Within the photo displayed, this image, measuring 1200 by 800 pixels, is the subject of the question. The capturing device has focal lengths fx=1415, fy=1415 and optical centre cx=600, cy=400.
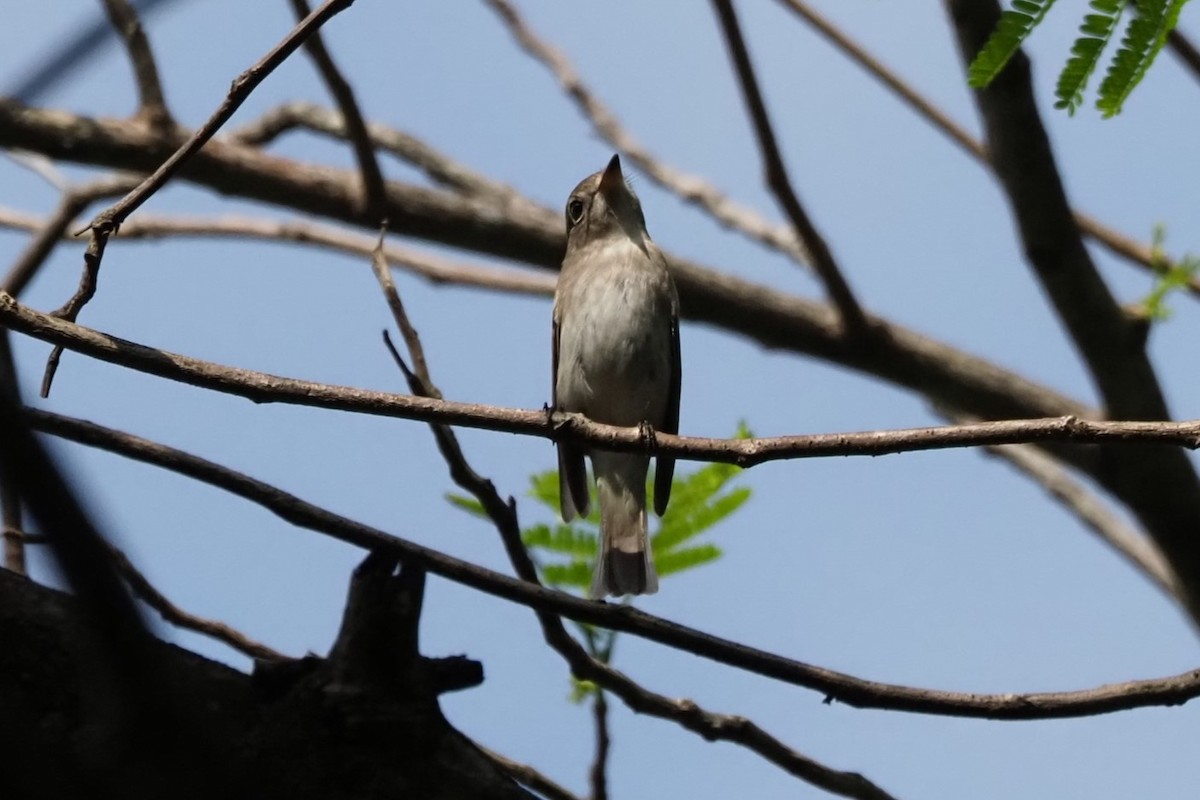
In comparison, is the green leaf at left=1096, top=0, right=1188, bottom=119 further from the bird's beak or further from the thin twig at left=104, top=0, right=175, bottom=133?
the thin twig at left=104, top=0, right=175, bottom=133

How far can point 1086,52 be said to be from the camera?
10.3 feet

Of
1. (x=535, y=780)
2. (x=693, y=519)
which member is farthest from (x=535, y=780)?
(x=693, y=519)

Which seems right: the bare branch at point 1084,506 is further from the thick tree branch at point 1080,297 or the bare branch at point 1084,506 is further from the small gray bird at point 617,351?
the small gray bird at point 617,351

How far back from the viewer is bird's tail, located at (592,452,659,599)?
5008mm

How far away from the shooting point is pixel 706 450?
3180 mm

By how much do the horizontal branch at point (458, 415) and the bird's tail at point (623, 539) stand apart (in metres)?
1.91

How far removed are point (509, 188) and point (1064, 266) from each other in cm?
324

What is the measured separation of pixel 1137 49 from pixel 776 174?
2537 millimetres

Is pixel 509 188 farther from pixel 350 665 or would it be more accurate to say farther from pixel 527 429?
pixel 350 665

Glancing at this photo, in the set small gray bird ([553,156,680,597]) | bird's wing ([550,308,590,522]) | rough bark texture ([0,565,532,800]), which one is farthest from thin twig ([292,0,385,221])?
rough bark texture ([0,565,532,800])

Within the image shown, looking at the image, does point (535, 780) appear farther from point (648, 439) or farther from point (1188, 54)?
point (1188, 54)

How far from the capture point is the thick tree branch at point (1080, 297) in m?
5.29

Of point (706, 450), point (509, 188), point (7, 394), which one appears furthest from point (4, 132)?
point (7, 394)

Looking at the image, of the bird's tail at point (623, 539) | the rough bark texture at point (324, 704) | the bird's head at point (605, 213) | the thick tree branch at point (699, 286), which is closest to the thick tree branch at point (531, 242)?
the thick tree branch at point (699, 286)
